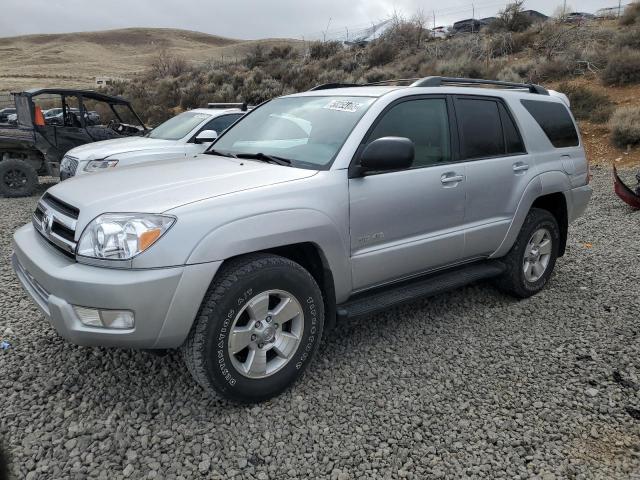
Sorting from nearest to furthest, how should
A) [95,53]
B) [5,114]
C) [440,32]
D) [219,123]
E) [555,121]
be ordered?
[555,121]
[219,123]
[5,114]
[440,32]
[95,53]

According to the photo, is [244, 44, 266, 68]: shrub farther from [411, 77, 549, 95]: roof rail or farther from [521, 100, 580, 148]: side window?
[521, 100, 580, 148]: side window

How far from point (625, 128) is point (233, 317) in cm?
1272

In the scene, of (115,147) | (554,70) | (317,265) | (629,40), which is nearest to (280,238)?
(317,265)

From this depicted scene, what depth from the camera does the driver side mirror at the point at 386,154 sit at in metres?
3.06

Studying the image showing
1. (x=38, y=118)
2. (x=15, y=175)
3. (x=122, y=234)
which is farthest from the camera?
(x=15, y=175)

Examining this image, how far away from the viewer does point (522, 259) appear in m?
4.39

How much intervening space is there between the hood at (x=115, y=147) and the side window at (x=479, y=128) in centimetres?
509

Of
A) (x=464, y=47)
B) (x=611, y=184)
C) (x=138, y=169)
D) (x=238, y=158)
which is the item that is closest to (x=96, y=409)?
(x=138, y=169)

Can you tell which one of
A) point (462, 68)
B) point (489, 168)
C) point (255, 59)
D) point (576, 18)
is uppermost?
point (576, 18)

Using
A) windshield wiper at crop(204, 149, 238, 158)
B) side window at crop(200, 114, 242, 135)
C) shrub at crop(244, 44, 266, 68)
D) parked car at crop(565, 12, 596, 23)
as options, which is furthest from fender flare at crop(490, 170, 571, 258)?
shrub at crop(244, 44, 266, 68)

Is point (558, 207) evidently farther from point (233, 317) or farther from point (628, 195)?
point (628, 195)

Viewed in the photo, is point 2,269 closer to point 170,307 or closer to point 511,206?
point 170,307

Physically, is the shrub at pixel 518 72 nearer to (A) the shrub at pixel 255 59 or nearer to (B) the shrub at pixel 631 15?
(B) the shrub at pixel 631 15

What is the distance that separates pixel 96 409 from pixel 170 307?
2.86 feet
